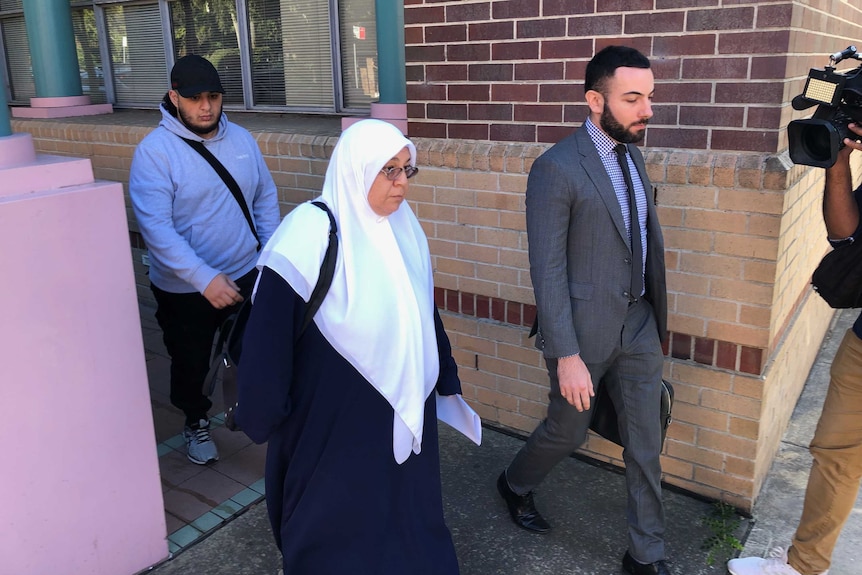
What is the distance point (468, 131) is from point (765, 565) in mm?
2478

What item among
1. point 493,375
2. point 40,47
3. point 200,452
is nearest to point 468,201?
point 493,375

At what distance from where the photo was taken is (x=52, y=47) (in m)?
6.85

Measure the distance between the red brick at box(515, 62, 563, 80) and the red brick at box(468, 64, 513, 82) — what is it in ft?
0.18

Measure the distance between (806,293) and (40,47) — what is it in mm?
6768

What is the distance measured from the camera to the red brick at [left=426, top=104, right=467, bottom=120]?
3.97 m

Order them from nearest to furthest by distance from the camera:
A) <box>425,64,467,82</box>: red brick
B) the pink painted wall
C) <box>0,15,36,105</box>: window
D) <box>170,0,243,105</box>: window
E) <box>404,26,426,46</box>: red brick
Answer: the pink painted wall < <box>425,64,467,82</box>: red brick < <box>404,26,426,46</box>: red brick < <box>170,0,243,105</box>: window < <box>0,15,36,105</box>: window

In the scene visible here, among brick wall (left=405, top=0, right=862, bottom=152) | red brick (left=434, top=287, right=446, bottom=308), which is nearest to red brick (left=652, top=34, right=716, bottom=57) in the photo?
brick wall (left=405, top=0, right=862, bottom=152)

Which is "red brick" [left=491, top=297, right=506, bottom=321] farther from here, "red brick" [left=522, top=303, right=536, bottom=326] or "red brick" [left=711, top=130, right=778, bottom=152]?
"red brick" [left=711, top=130, right=778, bottom=152]

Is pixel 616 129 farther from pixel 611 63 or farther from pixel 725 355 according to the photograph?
pixel 725 355

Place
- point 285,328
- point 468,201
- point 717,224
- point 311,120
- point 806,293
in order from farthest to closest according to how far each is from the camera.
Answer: point 311,120 → point 806,293 → point 468,201 → point 717,224 → point 285,328

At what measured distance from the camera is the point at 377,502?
2453mm

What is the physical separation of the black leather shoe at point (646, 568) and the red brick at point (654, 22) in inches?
87.8

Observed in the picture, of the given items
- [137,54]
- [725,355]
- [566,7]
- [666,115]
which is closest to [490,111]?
[566,7]

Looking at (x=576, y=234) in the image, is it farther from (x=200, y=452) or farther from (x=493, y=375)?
(x=200, y=452)
